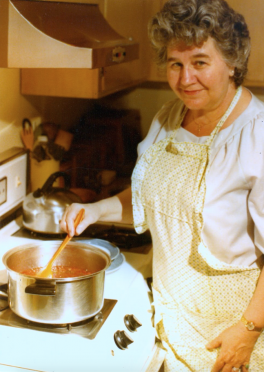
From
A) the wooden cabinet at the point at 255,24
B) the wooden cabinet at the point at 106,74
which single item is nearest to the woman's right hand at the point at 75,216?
the wooden cabinet at the point at 106,74

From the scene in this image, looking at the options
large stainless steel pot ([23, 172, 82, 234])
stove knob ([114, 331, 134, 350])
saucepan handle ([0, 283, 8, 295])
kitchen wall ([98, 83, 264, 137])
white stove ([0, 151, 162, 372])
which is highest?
kitchen wall ([98, 83, 264, 137])

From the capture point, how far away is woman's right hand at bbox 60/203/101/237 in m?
1.27

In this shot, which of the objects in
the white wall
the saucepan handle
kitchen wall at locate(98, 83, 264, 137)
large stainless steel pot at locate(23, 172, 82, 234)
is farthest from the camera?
kitchen wall at locate(98, 83, 264, 137)

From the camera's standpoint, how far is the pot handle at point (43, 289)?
38.4 inches

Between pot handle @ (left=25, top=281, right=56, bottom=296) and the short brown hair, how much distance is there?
63 cm

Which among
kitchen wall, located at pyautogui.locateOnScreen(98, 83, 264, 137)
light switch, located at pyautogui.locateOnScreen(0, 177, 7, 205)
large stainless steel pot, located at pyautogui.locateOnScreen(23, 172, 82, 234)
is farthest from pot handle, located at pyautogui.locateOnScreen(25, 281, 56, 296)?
kitchen wall, located at pyautogui.locateOnScreen(98, 83, 264, 137)

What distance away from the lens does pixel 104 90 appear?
1.85 meters

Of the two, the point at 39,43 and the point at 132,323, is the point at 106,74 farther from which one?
the point at 132,323

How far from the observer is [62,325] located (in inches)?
42.7

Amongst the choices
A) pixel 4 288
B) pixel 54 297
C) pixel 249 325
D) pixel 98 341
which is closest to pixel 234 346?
pixel 249 325

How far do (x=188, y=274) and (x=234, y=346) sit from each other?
8.0 inches

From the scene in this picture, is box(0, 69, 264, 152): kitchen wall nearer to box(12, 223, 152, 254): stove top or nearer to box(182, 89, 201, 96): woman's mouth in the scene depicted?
box(12, 223, 152, 254): stove top

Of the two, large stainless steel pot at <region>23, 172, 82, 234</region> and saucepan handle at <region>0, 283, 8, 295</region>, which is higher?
large stainless steel pot at <region>23, 172, 82, 234</region>

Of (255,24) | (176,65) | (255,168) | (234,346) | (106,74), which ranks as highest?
(255,24)
